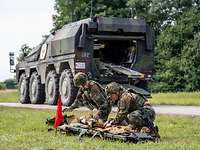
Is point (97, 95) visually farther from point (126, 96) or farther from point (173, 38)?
point (173, 38)

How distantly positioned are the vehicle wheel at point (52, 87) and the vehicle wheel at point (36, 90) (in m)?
1.29

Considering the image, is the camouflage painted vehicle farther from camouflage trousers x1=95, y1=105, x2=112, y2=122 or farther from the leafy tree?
the leafy tree

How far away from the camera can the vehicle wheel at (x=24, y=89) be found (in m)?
26.8

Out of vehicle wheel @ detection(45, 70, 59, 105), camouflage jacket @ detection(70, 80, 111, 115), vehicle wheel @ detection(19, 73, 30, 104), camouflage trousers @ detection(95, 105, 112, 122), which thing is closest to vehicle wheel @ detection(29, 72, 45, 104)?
vehicle wheel @ detection(19, 73, 30, 104)

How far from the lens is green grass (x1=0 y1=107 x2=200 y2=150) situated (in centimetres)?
963

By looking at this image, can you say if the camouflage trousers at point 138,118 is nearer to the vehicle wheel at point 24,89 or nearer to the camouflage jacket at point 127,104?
the camouflage jacket at point 127,104

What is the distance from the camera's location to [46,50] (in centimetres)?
2412

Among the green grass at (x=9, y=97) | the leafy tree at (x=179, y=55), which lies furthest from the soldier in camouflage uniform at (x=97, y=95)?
the leafy tree at (x=179, y=55)

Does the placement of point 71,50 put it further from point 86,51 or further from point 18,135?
point 18,135

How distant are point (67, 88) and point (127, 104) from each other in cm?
1133

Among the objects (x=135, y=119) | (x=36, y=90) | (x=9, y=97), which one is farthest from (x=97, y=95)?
(x=9, y=97)

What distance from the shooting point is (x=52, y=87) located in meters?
23.4

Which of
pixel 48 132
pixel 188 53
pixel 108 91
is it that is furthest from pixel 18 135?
pixel 188 53

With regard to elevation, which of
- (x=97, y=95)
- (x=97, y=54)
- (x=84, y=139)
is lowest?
(x=84, y=139)
